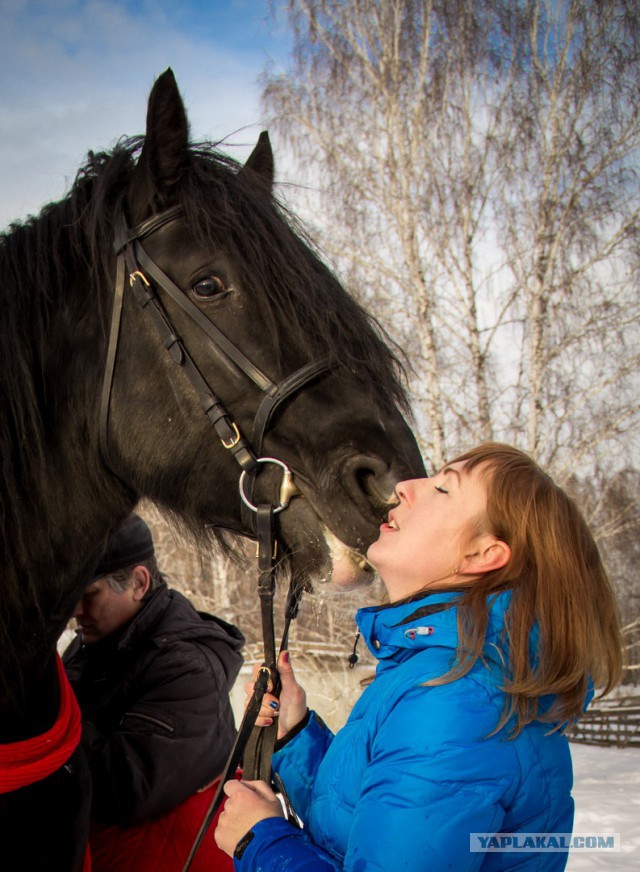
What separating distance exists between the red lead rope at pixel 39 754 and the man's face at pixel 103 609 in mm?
720

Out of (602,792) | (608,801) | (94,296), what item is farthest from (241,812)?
(602,792)

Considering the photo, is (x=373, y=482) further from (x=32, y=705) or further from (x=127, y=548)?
(x=127, y=548)

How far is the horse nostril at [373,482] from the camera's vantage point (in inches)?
63.6

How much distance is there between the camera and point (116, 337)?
1875mm

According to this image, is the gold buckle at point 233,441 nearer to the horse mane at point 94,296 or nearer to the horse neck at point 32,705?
the horse mane at point 94,296

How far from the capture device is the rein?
160 cm

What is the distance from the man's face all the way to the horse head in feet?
2.69

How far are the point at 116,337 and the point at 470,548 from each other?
3.40 feet

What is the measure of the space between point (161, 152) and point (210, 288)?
39 cm

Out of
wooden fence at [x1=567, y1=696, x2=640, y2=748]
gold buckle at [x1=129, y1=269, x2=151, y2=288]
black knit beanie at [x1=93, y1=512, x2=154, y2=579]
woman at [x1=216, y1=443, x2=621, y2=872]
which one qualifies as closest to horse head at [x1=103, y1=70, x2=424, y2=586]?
gold buckle at [x1=129, y1=269, x2=151, y2=288]

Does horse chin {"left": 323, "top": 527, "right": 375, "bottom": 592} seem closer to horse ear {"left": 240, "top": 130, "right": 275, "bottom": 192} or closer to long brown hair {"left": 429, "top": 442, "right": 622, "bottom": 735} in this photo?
long brown hair {"left": 429, "top": 442, "right": 622, "bottom": 735}

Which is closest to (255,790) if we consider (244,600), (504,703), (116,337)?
(504,703)

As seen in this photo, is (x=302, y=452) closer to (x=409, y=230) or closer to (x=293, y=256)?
(x=293, y=256)

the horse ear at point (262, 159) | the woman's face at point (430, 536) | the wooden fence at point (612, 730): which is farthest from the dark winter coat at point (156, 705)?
the wooden fence at point (612, 730)
